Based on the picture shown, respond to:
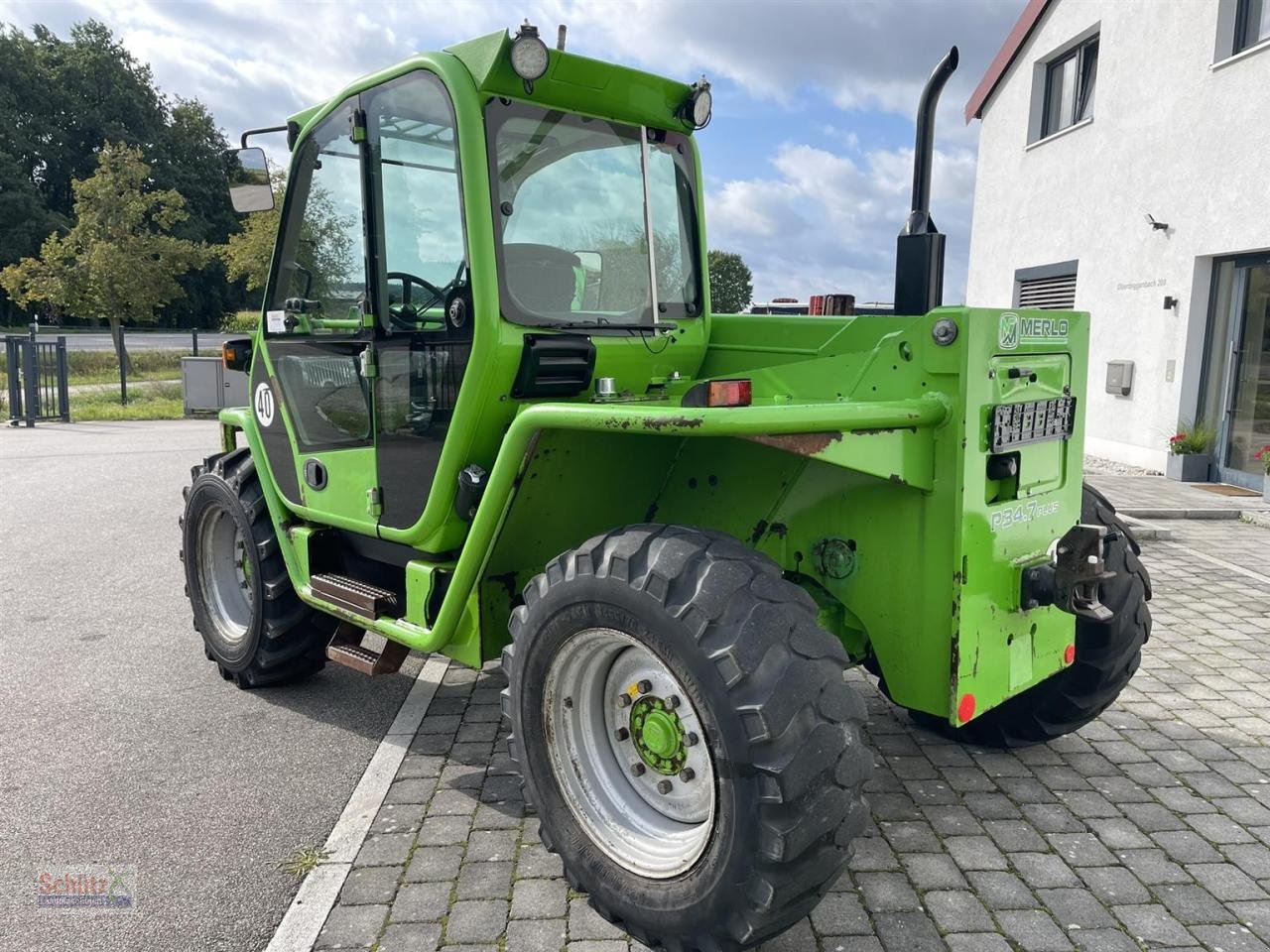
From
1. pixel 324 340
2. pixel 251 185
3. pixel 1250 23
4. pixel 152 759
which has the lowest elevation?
pixel 152 759

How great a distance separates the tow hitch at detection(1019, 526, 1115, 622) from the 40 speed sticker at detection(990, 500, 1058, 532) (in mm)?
139

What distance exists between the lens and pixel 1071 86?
47.6 ft

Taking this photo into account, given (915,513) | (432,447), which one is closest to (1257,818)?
(915,513)

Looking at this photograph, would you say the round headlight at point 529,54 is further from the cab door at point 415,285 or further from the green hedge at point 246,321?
the green hedge at point 246,321

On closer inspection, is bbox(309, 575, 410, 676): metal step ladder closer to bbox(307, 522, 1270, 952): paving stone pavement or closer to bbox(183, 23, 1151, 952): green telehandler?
bbox(183, 23, 1151, 952): green telehandler

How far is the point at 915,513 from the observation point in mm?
2924

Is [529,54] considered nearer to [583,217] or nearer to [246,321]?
[583,217]

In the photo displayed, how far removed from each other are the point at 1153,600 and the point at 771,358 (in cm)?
396

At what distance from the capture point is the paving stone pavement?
2.82 m

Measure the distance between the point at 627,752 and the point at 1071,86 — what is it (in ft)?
48.8

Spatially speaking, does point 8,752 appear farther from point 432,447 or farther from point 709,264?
point 709,264

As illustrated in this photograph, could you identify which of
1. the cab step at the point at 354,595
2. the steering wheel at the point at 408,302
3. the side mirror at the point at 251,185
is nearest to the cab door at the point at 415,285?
the steering wheel at the point at 408,302

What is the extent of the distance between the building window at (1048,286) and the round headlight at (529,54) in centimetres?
1223

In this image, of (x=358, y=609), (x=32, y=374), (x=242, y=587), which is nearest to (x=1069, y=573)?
(x=358, y=609)
